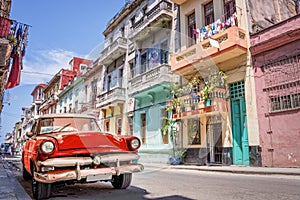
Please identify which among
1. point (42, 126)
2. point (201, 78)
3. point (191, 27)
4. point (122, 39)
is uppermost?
point (122, 39)

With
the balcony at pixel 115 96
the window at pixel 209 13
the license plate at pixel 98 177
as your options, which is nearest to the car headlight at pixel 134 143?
the license plate at pixel 98 177

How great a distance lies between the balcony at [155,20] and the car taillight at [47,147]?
12.4 meters

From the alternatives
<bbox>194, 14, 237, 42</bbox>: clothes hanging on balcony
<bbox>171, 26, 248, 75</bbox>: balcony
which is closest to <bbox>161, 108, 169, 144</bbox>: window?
<bbox>171, 26, 248, 75</bbox>: balcony

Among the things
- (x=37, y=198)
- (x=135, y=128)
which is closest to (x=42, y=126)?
(x=37, y=198)

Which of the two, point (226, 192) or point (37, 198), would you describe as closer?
point (37, 198)

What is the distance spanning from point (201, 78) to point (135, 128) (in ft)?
20.9

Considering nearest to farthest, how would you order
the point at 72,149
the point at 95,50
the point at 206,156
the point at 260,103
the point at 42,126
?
the point at 72,149
the point at 42,126
the point at 95,50
the point at 260,103
the point at 206,156

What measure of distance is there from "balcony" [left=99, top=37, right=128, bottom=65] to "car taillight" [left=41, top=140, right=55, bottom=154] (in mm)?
15273

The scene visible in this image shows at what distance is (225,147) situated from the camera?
10.9 m

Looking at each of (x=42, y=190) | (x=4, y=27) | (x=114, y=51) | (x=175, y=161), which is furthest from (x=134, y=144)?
(x=114, y=51)

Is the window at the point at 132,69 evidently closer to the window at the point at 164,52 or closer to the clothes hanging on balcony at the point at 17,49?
the window at the point at 164,52

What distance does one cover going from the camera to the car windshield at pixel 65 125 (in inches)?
191

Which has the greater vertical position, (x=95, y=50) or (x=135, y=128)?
(x=95, y=50)

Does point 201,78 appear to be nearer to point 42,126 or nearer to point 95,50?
point 95,50
